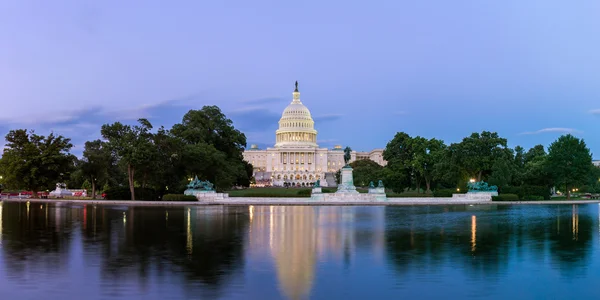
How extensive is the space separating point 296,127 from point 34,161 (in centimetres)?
12590

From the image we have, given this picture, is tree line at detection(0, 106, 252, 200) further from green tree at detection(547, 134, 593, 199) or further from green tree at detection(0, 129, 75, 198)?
green tree at detection(547, 134, 593, 199)

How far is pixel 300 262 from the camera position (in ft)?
47.9

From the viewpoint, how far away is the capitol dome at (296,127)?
179 meters

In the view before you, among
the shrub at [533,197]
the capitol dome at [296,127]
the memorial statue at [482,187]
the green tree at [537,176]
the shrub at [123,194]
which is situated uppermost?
the capitol dome at [296,127]

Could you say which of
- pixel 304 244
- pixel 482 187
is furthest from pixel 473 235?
pixel 482 187

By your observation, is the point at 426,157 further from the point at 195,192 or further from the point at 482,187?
the point at 195,192

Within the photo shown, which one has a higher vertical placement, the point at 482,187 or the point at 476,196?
the point at 482,187

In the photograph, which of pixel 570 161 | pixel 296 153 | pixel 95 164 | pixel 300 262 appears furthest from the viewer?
pixel 296 153

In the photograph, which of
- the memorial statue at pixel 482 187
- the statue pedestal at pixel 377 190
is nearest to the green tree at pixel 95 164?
the statue pedestal at pixel 377 190

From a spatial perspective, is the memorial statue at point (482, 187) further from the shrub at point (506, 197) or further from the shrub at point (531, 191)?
the shrub at point (531, 191)

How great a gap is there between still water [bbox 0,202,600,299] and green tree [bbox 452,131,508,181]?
36177 millimetres

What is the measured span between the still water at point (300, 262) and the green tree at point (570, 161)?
38.7 metres

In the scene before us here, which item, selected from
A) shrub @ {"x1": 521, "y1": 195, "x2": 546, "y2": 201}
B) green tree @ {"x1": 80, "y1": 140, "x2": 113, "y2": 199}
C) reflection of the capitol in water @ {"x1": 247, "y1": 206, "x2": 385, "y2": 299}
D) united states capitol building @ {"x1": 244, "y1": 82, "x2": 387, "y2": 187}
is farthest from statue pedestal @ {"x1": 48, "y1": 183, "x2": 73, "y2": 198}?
united states capitol building @ {"x1": 244, "y1": 82, "x2": 387, "y2": 187}

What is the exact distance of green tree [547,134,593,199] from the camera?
194 feet
